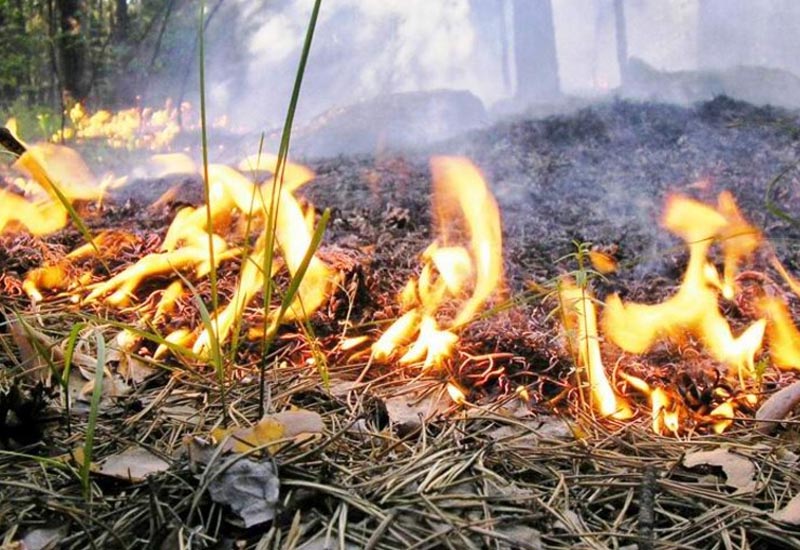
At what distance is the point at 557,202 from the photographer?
108 inches

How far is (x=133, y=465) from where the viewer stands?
1.04m

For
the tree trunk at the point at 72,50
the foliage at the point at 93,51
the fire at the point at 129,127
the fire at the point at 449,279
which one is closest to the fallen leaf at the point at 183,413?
the fire at the point at 449,279

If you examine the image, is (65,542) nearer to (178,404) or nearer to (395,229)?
(178,404)

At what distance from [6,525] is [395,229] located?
1704 millimetres

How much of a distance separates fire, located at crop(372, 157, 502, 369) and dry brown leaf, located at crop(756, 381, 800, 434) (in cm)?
61

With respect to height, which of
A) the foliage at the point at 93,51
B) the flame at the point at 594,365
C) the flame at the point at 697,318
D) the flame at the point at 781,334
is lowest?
the flame at the point at 781,334

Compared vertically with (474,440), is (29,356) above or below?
above

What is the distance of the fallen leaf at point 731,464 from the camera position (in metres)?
1.04

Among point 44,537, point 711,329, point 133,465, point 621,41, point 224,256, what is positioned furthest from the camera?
point 621,41

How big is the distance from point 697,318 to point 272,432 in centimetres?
116

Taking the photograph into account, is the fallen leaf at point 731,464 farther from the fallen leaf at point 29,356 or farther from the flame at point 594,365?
the fallen leaf at point 29,356

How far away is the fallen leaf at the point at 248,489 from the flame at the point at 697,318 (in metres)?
0.98

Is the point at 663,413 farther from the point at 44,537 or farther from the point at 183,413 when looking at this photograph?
the point at 44,537

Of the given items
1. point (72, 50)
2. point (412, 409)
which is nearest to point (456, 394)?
point (412, 409)
